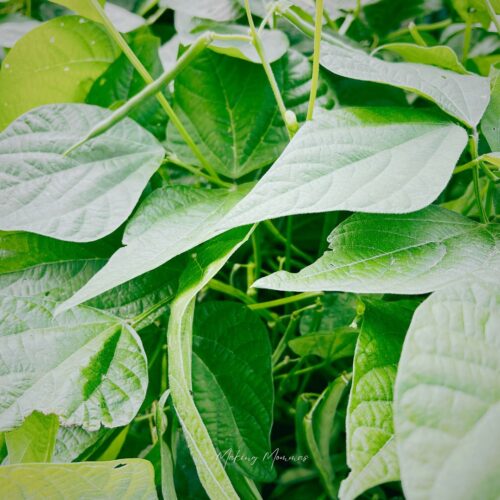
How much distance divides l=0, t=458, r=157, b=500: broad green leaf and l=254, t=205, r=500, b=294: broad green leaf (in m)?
0.14

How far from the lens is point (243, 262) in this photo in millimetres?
536

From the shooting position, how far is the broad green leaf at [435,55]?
40cm

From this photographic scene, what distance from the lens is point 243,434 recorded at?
39cm

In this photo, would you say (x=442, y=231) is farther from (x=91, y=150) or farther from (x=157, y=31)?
(x=157, y=31)

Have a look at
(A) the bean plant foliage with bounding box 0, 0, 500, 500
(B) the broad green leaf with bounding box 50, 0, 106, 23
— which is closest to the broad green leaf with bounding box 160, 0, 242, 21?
(A) the bean plant foliage with bounding box 0, 0, 500, 500

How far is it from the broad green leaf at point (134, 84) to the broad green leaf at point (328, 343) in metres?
0.25

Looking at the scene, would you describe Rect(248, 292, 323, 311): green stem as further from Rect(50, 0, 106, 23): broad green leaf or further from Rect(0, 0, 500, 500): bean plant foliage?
Rect(50, 0, 106, 23): broad green leaf

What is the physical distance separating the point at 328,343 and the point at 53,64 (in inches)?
14.7

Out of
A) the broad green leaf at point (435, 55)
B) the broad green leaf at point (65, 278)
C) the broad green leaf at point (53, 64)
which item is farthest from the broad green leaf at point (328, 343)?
the broad green leaf at point (53, 64)

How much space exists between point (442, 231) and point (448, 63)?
159 millimetres

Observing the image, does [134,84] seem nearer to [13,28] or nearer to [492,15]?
[13,28]

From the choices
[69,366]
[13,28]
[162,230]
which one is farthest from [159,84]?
[13,28]

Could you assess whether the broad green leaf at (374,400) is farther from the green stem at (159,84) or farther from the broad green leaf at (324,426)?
the green stem at (159,84)

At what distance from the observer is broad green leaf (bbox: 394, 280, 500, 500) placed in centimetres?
20
